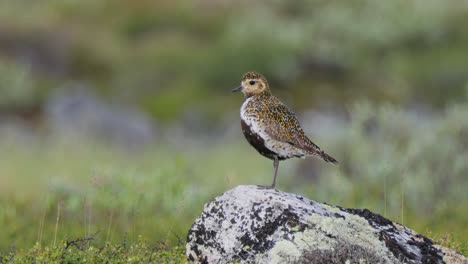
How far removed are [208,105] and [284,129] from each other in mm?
17876

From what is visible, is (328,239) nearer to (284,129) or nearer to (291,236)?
(291,236)

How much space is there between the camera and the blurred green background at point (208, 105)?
1121cm

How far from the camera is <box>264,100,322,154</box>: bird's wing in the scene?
7168mm

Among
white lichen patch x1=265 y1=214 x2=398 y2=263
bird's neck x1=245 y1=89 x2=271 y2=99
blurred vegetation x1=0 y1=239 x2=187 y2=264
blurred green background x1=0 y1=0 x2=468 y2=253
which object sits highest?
blurred green background x1=0 y1=0 x2=468 y2=253

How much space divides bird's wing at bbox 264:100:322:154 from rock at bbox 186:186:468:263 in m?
A: 0.54

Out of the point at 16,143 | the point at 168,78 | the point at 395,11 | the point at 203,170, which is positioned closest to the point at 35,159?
the point at 16,143

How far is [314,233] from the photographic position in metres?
6.32

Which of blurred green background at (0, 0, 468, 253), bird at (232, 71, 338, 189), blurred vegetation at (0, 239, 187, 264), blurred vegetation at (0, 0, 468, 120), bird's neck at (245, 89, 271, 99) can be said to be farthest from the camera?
blurred vegetation at (0, 0, 468, 120)

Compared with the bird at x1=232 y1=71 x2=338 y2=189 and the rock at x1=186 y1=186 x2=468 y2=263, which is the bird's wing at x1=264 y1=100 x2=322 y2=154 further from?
the rock at x1=186 y1=186 x2=468 y2=263

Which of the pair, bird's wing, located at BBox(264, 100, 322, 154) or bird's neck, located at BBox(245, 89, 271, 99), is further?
bird's neck, located at BBox(245, 89, 271, 99)

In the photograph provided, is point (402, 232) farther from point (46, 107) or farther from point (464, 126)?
point (46, 107)

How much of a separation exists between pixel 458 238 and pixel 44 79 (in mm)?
19765

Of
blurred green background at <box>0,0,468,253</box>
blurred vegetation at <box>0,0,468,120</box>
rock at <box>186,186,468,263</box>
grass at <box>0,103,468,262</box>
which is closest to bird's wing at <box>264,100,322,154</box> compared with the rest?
rock at <box>186,186,468,263</box>

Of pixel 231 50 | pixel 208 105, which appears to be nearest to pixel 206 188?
pixel 208 105
